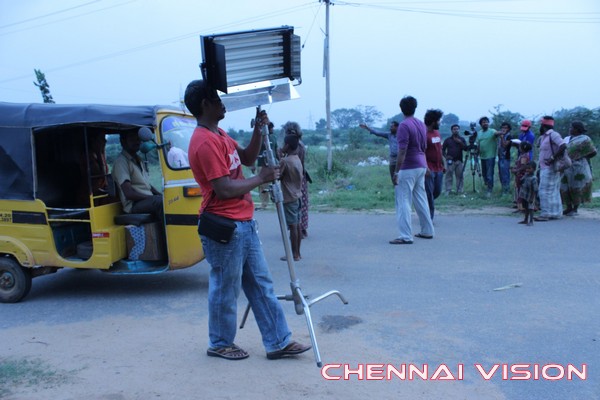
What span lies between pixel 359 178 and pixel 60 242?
12.2 m

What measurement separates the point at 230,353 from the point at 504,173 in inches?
402

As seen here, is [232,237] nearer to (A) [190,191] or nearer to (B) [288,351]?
(B) [288,351]

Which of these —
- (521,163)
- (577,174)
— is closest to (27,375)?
(521,163)

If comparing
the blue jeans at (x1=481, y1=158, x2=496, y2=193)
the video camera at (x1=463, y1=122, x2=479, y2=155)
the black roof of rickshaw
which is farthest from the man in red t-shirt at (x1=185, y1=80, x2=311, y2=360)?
the video camera at (x1=463, y1=122, x2=479, y2=155)

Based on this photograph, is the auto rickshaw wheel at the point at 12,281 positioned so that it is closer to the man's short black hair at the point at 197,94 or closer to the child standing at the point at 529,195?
the man's short black hair at the point at 197,94

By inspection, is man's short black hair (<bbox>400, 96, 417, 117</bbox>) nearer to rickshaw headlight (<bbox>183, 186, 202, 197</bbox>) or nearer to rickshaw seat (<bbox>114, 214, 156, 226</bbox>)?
rickshaw headlight (<bbox>183, 186, 202, 197</bbox>)

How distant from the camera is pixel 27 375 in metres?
4.02

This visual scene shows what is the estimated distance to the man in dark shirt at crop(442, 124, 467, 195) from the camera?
1354 centimetres

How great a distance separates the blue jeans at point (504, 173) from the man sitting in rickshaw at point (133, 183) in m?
8.73

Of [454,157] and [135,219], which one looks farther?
[454,157]

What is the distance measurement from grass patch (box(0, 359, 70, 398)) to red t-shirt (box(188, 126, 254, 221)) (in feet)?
5.14

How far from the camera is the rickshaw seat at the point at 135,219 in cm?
619

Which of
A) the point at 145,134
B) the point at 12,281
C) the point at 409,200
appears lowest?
the point at 12,281

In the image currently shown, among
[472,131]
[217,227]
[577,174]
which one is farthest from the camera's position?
[472,131]
